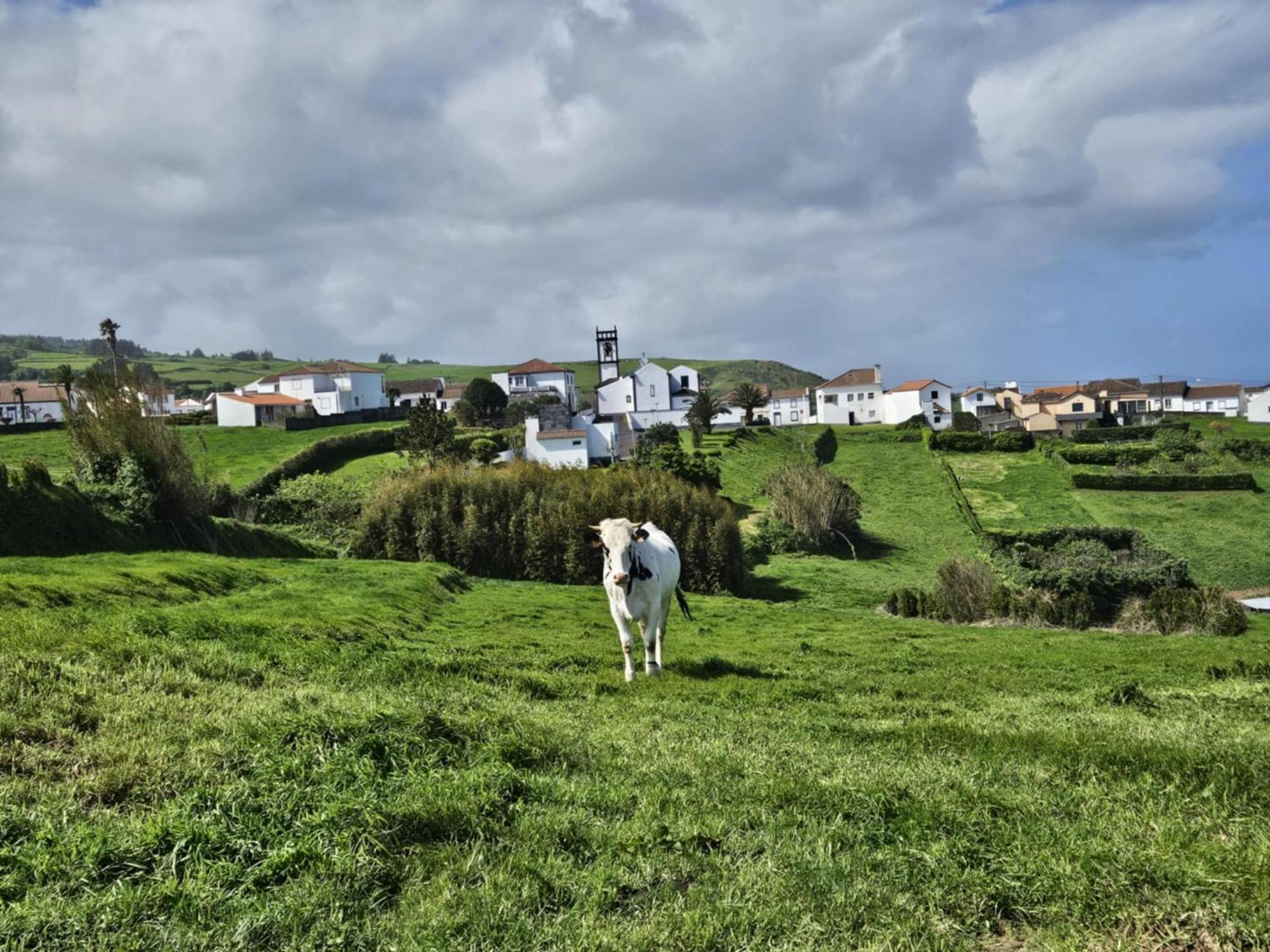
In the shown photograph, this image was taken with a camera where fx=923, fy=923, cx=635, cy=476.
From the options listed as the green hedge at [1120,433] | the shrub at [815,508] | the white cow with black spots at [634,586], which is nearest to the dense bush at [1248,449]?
the green hedge at [1120,433]

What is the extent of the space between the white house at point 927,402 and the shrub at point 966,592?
267ft

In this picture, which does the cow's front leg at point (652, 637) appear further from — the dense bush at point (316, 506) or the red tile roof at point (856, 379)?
the red tile roof at point (856, 379)

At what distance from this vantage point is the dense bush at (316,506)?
47500mm

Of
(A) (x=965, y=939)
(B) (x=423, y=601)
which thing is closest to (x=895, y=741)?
(A) (x=965, y=939)

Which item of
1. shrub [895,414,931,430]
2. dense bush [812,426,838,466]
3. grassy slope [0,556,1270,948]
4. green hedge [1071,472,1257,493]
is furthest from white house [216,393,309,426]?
grassy slope [0,556,1270,948]

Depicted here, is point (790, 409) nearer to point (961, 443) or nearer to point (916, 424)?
point (916, 424)

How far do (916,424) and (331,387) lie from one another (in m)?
73.0

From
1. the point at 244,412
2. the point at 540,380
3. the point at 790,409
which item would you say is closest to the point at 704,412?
the point at 540,380

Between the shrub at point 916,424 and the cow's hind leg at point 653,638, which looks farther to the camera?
the shrub at point 916,424

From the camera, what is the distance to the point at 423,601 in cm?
2331

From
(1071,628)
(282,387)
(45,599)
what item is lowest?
(1071,628)

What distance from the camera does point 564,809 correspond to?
6.05 m

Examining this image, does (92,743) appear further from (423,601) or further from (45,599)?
(423,601)

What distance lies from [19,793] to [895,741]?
694 cm
